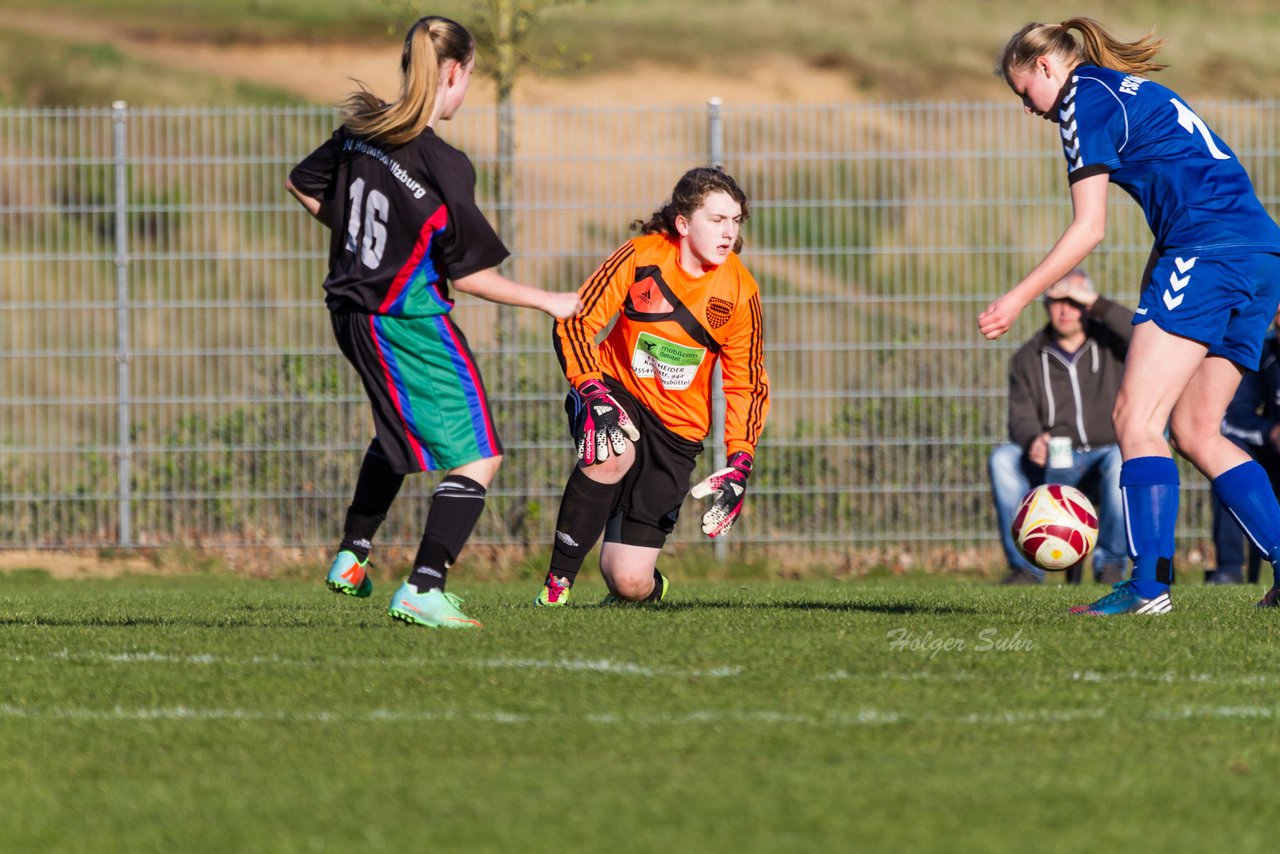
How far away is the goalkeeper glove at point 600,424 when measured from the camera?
6371mm

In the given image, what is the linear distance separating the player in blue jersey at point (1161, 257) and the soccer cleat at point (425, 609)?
213cm

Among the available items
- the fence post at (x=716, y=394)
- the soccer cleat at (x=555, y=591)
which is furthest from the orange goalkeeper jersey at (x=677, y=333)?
the fence post at (x=716, y=394)

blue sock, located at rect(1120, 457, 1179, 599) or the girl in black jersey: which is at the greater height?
the girl in black jersey

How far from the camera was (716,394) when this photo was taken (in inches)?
438

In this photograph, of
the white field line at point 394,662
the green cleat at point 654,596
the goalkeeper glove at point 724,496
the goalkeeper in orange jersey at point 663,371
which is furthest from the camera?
the green cleat at point 654,596

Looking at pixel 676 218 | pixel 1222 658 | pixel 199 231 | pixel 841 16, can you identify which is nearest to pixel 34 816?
pixel 1222 658

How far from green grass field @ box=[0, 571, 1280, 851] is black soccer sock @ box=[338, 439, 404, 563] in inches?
11.0

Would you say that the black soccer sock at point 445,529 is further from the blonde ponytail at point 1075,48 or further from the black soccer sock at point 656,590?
the blonde ponytail at point 1075,48

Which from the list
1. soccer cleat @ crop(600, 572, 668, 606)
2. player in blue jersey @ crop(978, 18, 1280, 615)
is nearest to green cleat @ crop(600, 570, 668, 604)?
soccer cleat @ crop(600, 572, 668, 606)

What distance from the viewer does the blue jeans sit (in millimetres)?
10125

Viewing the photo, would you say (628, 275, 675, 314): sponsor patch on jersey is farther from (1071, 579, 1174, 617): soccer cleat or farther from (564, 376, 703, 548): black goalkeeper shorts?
(1071, 579, 1174, 617): soccer cleat

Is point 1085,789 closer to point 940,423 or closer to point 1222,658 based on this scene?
point 1222,658

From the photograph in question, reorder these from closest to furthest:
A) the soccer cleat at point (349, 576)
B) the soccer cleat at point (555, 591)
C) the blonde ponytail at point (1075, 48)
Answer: the soccer cleat at point (349, 576), the blonde ponytail at point (1075, 48), the soccer cleat at point (555, 591)

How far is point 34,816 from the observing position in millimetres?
3127
